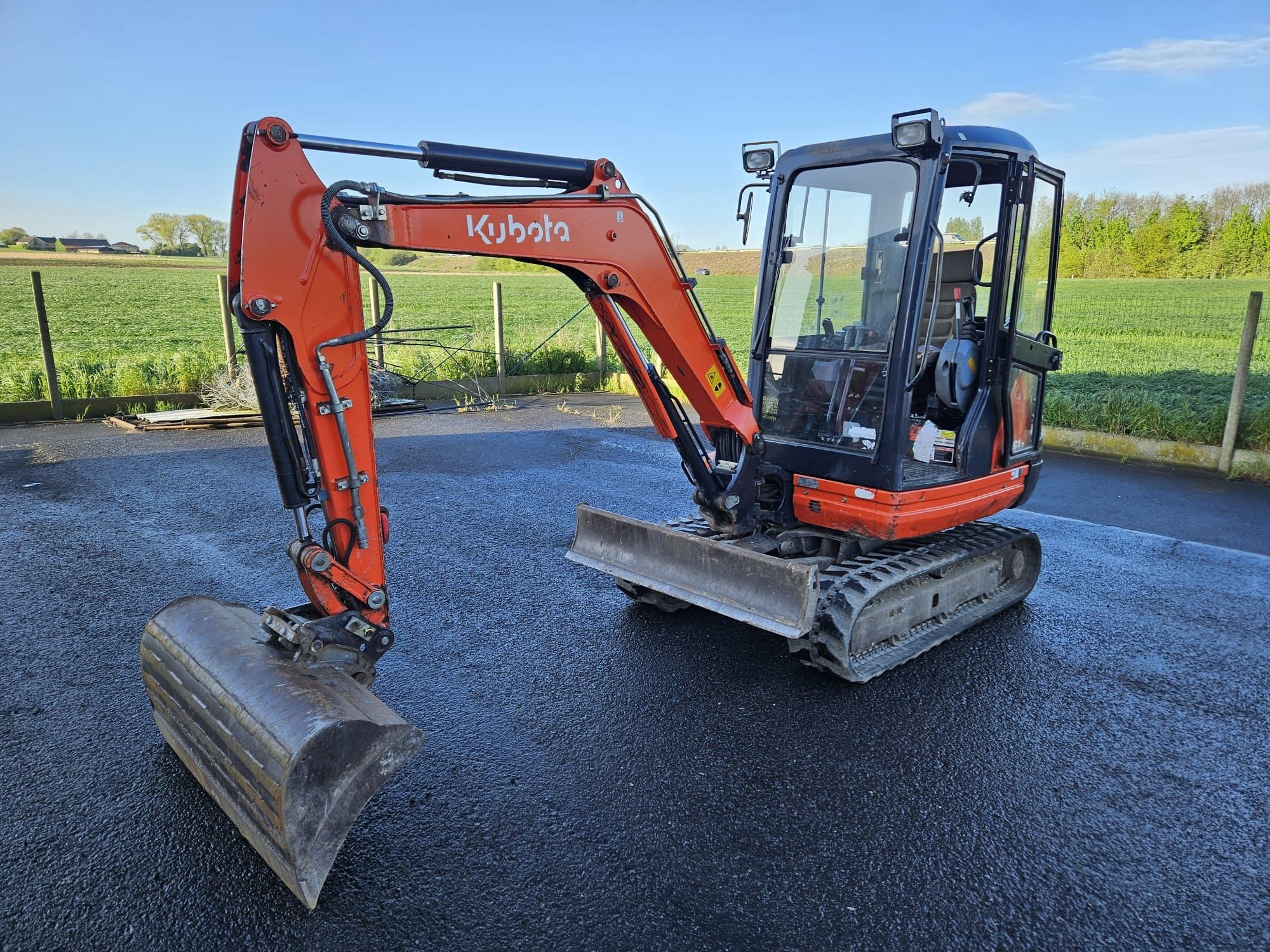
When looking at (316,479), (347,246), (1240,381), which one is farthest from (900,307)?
(1240,381)

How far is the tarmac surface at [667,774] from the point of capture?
2771 millimetres

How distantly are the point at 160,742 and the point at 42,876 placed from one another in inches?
34.4

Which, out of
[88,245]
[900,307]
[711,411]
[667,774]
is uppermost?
[88,245]

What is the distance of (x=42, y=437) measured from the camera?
1058 centimetres

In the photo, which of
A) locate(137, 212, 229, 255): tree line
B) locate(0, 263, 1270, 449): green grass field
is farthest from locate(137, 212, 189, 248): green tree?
locate(0, 263, 1270, 449): green grass field

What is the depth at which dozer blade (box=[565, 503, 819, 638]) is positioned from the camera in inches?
165

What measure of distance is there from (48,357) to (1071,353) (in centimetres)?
1646

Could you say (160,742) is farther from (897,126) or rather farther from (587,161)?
(897,126)

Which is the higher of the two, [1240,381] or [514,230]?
[514,230]

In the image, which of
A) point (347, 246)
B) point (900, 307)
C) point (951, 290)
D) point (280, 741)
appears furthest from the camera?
point (951, 290)

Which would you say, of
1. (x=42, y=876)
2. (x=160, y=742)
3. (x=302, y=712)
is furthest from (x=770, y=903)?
(x=160, y=742)

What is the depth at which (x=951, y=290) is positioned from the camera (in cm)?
524

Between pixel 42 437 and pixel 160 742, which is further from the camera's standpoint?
pixel 42 437

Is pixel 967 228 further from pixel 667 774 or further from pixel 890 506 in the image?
pixel 667 774
